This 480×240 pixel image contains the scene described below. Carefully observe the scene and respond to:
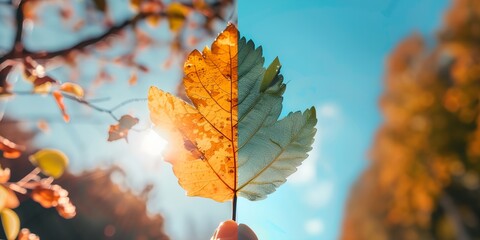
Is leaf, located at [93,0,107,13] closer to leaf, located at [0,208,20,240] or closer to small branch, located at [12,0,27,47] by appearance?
small branch, located at [12,0,27,47]

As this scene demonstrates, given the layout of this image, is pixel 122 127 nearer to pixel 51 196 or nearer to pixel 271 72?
pixel 51 196

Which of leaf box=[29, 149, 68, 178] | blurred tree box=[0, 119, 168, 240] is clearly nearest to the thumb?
leaf box=[29, 149, 68, 178]

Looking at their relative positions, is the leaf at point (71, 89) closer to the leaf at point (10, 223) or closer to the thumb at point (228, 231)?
the leaf at point (10, 223)

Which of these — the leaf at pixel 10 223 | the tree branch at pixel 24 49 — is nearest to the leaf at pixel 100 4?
the tree branch at pixel 24 49

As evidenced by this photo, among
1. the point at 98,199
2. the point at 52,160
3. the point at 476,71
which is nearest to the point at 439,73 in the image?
the point at 476,71

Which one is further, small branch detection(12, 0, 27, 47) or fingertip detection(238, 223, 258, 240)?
small branch detection(12, 0, 27, 47)

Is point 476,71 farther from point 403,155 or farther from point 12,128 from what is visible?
point 12,128
